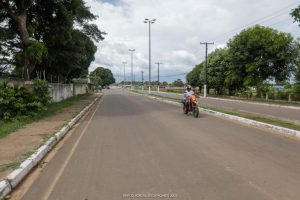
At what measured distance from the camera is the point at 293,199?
539cm

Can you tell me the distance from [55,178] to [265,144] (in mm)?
6020

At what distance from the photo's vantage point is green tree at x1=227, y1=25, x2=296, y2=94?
51344 mm

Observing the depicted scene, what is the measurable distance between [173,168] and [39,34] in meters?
25.1

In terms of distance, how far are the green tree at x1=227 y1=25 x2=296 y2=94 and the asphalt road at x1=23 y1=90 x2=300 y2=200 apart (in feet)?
139

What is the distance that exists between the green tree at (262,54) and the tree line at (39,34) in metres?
24.9

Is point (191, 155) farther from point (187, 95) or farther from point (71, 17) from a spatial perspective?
point (71, 17)

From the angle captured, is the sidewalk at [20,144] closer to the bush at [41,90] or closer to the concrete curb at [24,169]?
the concrete curb at [24,169]

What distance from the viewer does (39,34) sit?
97.8ft

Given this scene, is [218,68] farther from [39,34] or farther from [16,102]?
[16,102]

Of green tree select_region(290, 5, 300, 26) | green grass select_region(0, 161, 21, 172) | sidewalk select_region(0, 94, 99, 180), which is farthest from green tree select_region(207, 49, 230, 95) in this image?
green grass select_region(0, 161, 21, 172)

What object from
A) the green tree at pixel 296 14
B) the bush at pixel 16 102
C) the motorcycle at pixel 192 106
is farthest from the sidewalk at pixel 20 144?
the green tree at pixel 296 14

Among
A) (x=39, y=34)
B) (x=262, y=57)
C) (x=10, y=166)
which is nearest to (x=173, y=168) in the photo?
(x=10, y=166)

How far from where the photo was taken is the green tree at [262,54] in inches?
2021

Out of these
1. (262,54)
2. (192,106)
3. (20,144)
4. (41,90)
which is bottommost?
(20,144)
